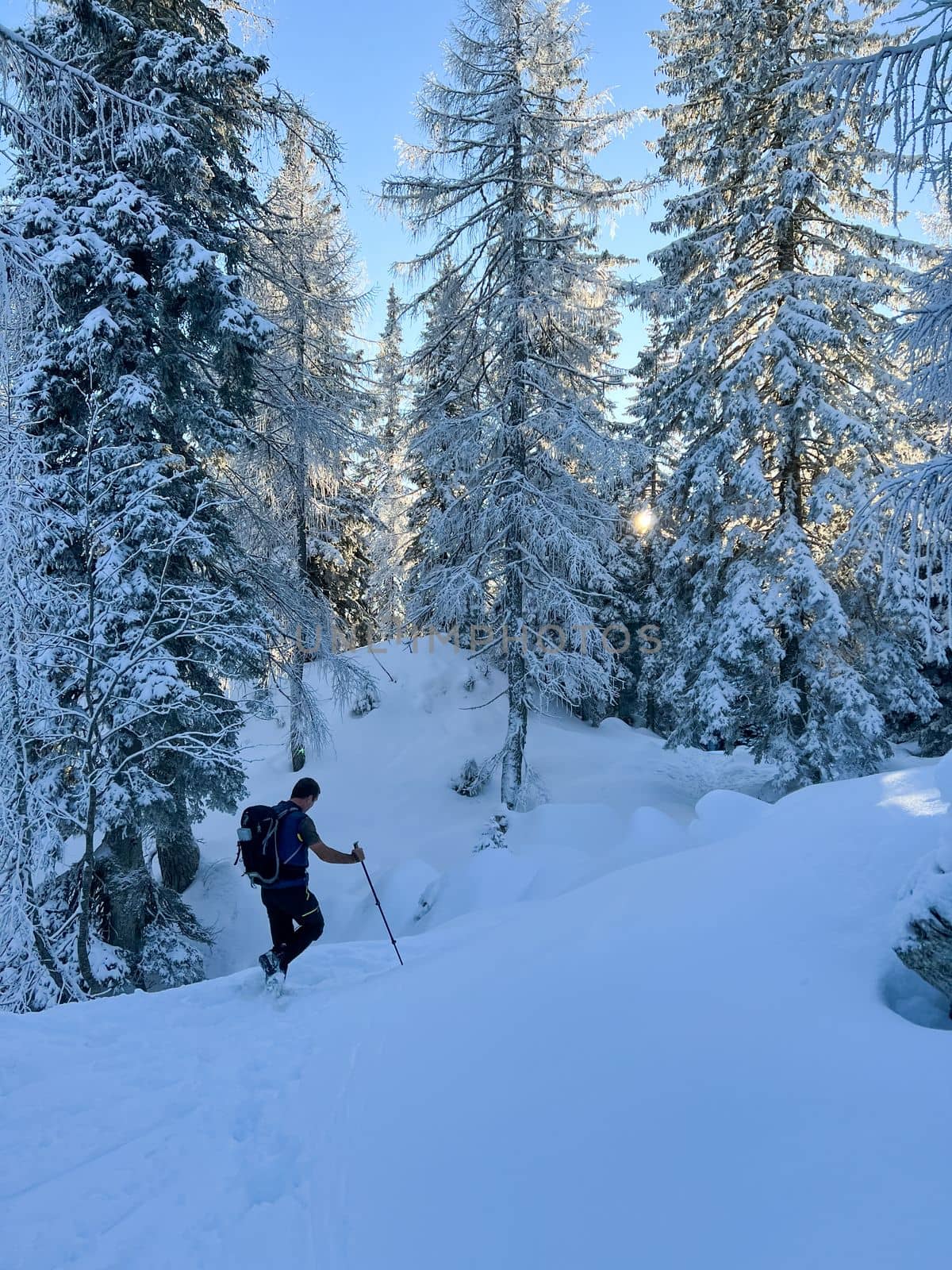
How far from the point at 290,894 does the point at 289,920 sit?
25 centimetres

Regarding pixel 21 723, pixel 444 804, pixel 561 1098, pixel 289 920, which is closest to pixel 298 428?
pixel 21 723

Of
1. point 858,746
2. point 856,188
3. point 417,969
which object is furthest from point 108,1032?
point 856,188

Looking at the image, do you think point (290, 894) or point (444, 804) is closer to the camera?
point (290, 894)

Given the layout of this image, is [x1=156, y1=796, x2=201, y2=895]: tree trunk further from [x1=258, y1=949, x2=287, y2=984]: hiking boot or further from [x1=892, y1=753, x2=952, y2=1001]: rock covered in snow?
[x1=892, y1=753, x2=952, y2=1001]: rock covered in snow

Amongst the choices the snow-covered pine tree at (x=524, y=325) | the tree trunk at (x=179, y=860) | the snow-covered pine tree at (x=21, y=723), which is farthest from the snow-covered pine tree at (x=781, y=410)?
the snow-covered pine tree at (x=21, y=723)

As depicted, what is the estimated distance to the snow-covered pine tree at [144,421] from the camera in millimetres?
6898

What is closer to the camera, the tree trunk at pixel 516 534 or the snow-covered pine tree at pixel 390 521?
the tree trunk at pixel 516 534

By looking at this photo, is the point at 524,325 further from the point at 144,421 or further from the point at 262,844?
the point at 262,844

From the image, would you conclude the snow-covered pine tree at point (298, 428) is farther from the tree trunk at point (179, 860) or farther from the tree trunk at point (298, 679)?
the tree trunk at point (179, 860)

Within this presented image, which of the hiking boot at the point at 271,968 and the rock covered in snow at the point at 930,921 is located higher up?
the rock covered in snow at the point at 930,921

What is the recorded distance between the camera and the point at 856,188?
1073 centimetres

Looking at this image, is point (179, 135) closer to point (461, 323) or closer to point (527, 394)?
point (461, 323)

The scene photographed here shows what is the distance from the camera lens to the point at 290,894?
204 inches

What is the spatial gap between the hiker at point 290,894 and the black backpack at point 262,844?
0.13 ft
